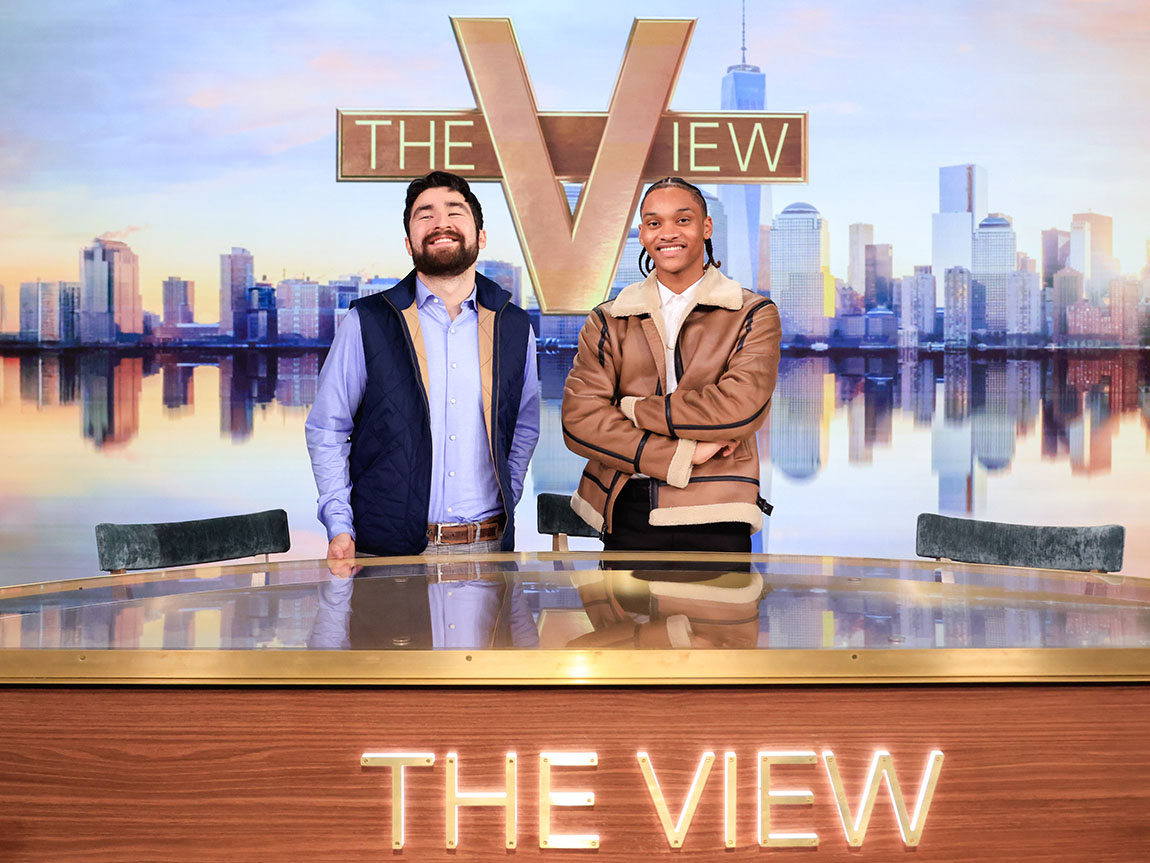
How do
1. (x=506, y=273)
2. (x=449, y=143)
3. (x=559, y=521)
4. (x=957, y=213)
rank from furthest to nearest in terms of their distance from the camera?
(x=957, y=213), (x=506, y=273), (x=449, y=143), (x=559, y=521)

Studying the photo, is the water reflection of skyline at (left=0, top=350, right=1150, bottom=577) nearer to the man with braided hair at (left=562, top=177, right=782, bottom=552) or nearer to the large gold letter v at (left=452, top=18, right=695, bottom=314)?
the large gold letter v at (left=452, top=18, right=695, bottom=314)

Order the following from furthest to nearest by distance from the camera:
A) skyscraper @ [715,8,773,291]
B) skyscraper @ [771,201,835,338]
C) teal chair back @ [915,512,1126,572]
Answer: skyscraper @ [771,201,835,338], skyscraper @ [715,8,773,291], teal chair back @ [915,512,1126,572]

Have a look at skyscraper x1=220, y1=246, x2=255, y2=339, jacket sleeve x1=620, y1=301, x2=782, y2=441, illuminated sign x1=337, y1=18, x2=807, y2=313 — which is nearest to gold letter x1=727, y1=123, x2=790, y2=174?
illuminated sign x1=337, y1=18, x2=807, y2=313

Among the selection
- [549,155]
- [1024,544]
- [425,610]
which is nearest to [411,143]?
[549,155]

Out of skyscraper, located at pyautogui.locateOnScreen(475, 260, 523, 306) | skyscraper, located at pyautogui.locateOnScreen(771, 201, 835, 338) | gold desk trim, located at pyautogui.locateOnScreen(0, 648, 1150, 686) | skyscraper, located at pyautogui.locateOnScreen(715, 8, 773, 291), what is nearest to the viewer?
gold desk trim, located at pyautogui.locateOnScreen(0, 648, 1150, 686)

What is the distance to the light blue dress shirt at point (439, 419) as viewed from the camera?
2.38 m

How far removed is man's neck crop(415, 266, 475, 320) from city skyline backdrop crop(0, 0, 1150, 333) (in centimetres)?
301

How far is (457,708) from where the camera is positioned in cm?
129

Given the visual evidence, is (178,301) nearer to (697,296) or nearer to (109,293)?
(109,293)

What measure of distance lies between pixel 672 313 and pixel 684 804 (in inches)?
50.4

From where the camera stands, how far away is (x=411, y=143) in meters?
4.27

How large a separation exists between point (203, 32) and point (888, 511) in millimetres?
4234

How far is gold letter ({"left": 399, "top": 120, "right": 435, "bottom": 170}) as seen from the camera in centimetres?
426

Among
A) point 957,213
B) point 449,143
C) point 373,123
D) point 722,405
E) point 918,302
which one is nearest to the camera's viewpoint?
point 722,405
